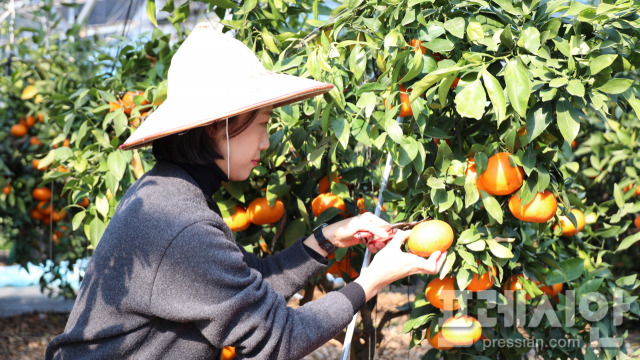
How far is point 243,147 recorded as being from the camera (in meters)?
1.31

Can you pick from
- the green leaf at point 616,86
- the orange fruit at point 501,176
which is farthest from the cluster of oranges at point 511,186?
the green leaf at point 616,86

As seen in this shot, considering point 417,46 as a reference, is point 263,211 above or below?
below

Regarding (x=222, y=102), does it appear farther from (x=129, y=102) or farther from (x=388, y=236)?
(x=129, y=102)

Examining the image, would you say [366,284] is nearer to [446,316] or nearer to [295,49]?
[446,316]

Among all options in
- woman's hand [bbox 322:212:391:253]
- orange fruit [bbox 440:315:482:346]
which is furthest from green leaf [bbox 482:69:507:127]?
orange fruit [bbox 440:315:482:346]

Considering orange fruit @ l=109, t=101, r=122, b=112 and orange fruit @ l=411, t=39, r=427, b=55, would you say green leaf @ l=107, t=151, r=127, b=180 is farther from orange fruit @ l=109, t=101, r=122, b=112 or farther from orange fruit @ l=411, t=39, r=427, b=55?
orange fruit @ l=411, t=39, r=427, b=55

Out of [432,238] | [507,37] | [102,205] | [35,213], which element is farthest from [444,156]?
[35,213]

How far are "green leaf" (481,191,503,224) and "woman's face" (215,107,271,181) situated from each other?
0.51 m

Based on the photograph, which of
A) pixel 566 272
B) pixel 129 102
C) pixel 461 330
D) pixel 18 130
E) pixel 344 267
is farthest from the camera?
pixel 18 130

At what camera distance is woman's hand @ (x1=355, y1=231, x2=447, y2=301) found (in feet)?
4.21

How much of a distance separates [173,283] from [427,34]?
0.75 m

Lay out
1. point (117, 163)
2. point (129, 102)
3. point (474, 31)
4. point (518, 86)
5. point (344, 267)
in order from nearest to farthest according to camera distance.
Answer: point (518, 86) → point (474, 31) → point (117, 163) → point (344, 267) → point (129, 102)

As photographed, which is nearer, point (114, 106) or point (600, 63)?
point (600, 63)

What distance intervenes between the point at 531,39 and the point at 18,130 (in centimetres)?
285
